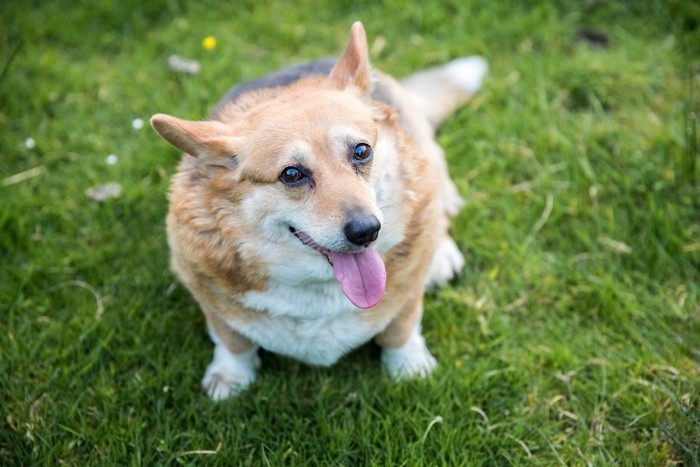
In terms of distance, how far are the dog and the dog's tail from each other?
3.79ft

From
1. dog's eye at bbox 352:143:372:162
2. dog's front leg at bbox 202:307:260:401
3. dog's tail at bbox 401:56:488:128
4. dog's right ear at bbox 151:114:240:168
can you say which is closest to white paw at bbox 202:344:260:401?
dog's front leg at bbox 202:307:260:401

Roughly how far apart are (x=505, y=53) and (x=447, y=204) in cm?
180

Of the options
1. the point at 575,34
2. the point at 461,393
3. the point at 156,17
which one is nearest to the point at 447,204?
the point at 461,393

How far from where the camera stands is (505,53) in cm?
516

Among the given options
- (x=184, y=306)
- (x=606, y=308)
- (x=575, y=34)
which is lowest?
(x=184, y=306)

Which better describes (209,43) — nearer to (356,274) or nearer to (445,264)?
(445,264)

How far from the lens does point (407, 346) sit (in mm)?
3367

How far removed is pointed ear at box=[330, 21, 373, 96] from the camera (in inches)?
119

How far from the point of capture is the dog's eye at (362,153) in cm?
278

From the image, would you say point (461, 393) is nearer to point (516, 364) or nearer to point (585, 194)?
point (516, 364)

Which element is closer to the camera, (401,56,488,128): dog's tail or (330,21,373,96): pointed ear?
(330,21,373,96): pointed ear

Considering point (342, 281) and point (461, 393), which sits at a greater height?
point (342, 281)

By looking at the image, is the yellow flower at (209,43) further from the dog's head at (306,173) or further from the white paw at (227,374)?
the white paw at (227,374)

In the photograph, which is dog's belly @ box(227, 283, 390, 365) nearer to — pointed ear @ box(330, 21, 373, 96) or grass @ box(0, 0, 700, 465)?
grass @ box(0, 0, 700, 465)
